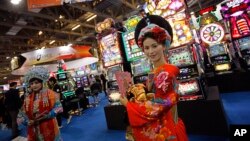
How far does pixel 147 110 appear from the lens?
1259 millimetres

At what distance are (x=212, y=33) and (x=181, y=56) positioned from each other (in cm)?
412

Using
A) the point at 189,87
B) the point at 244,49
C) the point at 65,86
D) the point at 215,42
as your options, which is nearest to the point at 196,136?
the point at 189,87

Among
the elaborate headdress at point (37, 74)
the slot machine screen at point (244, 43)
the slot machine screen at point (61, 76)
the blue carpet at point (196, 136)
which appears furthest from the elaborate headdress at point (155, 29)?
the slot machine screen at point (61, 76)

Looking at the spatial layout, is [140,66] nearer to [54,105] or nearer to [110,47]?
[110,47]

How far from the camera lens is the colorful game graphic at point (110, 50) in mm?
5027

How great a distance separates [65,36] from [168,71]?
46.3 ft

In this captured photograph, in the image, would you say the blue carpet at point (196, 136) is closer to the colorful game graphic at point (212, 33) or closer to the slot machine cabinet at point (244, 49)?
the slot machine cabinet at point (244, 49)


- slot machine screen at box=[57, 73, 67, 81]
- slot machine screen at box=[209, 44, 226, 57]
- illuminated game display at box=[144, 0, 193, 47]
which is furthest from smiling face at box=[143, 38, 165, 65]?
slot machine screen at box=[57, 73, 67, 81]

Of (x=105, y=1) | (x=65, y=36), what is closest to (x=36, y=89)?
(x=105, y=1)

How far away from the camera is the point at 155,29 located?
1431 millimetres

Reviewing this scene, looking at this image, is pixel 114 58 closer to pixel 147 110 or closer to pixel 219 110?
pixel 219 110

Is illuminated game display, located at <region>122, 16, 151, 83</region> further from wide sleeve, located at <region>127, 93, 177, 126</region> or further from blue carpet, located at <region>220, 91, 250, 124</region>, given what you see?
wide sleeve, located at <region>127, 93, 177, 126</region>

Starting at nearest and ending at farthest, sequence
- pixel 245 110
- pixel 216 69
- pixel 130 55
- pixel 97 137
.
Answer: pixel 245 110 < pixel 97 137 < pixel 130 55 < pixel 216 69

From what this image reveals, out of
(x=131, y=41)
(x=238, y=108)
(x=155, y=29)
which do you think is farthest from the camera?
(x=131, y=41)
